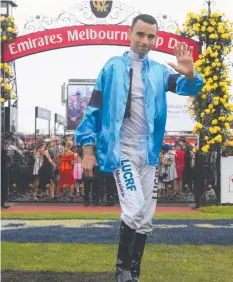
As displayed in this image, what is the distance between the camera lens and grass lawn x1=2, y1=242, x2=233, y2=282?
536 centimetres

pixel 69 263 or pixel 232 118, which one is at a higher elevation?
pixel 232 118

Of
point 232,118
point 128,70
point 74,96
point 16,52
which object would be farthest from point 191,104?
point 74,96

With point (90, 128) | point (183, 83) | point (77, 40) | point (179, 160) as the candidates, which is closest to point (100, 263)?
point (90, 128)

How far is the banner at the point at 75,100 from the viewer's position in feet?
107

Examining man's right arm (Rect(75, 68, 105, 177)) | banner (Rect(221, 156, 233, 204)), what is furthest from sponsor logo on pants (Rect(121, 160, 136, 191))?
banner (Rect(221, 156, 233, 204))

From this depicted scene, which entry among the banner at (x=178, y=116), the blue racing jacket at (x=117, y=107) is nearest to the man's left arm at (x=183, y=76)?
the blue racing jacket at (x=117, y=107)

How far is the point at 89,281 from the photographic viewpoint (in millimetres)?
5035

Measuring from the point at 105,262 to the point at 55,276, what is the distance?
0.93m

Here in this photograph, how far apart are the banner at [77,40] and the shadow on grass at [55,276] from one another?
12.2 meters

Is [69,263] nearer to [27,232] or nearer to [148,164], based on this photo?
[148,164]

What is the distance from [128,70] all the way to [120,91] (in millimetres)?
200

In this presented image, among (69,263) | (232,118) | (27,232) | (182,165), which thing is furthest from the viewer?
(182,165)

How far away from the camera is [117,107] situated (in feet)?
15.7

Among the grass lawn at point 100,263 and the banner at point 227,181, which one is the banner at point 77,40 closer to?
the banner at point 227,181
